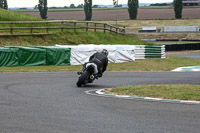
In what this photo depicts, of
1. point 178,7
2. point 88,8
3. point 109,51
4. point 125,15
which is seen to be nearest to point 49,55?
point 109,51

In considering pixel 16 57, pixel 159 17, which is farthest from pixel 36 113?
pixel 159 17

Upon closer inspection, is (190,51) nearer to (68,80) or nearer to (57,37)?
(57,37)

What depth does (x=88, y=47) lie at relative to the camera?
26.5 meters

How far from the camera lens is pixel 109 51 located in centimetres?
2756

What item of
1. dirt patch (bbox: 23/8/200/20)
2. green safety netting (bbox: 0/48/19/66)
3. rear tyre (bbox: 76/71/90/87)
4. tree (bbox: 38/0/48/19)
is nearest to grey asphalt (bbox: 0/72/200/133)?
rear tyre (bbox: 76/71/90/87)

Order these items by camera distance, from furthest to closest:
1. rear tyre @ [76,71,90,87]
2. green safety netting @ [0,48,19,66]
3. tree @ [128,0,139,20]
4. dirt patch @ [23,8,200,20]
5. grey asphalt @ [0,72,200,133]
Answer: dirt patch @ [23,8,200,20]
tree @ [128,0,139,20]
green safety netting @ [0,48,19,66]
rear tyre @ [76,71,90,87]
grey asphalt @ [0,72,200,133]

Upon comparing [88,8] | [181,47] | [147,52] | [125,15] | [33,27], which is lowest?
[181,47]

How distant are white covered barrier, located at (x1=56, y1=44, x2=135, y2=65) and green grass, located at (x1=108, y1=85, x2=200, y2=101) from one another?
43.1ft

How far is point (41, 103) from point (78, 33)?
29798 millimetres

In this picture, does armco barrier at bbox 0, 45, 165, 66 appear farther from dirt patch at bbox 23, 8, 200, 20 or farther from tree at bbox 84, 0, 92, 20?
dirt patch at bbox 23, 8, 200, 20

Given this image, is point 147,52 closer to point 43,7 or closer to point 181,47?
point 181,47

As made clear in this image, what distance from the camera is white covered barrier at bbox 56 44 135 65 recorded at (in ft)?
86.9

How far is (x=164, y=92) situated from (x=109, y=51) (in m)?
15.2

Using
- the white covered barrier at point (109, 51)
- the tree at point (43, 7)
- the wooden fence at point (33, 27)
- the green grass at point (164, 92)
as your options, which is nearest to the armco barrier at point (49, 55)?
the white covered barrier at point (109, 51)
